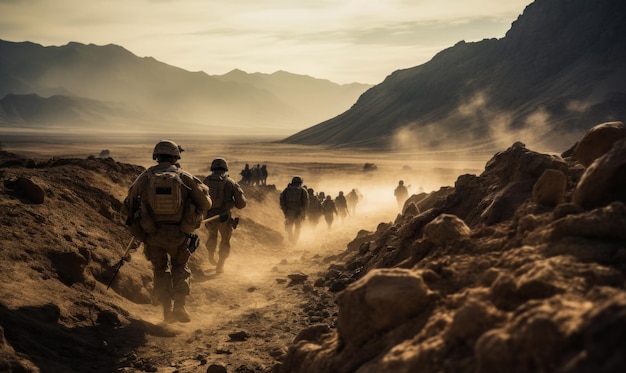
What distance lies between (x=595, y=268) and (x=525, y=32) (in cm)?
9608

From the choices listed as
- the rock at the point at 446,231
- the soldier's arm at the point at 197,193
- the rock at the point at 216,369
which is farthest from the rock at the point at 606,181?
the soldier's arm at the point at 197,193

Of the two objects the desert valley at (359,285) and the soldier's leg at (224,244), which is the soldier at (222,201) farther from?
the desert valley at (359,285)

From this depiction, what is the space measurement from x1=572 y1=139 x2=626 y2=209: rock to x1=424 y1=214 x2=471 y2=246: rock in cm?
91

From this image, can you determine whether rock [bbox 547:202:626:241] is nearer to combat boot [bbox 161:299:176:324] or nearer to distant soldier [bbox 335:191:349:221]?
combat boot [bbox 161:299:176:324]

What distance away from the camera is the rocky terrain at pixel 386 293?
245cm

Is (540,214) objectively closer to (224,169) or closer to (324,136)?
(224,169)

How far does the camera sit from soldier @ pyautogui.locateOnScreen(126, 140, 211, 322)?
593cm

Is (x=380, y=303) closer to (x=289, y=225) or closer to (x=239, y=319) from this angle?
(x=239, y=319)

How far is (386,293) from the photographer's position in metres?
3.21

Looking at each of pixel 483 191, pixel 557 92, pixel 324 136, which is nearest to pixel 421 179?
pixel 483 191

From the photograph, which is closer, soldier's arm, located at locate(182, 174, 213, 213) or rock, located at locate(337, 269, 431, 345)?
rock, located at locate(337, 269, 431, 345)

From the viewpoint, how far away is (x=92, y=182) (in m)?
9.23

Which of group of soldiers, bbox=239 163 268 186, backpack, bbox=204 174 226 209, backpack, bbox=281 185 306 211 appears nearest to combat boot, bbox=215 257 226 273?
backpack, bbox=204 174 226 209

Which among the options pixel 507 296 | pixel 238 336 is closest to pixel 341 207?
pixel 238 336
